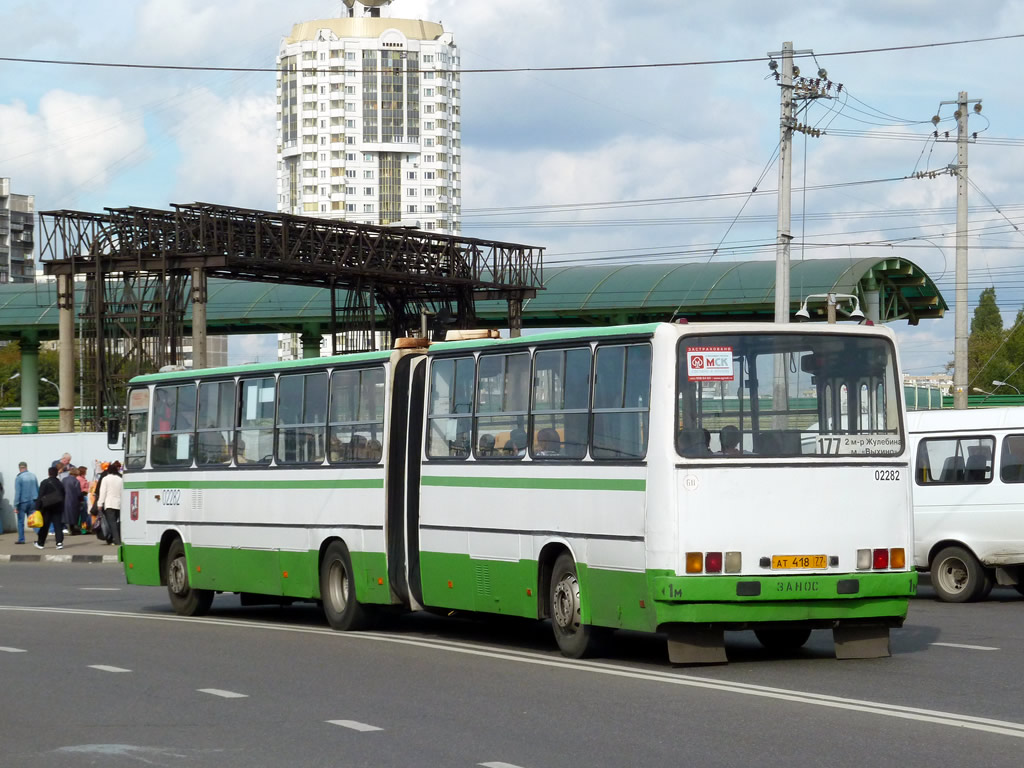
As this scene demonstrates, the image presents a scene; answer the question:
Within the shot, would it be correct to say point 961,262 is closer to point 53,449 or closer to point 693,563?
point 53,449

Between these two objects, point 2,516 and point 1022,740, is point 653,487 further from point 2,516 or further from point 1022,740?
point 2,516

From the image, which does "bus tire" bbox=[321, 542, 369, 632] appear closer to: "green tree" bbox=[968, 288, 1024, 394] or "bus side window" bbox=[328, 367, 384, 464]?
"bus side window" bbox=[328, 367, 384, 464]

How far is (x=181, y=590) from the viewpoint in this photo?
19.4 metres

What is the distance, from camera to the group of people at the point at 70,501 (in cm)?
3338

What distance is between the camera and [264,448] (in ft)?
59.1

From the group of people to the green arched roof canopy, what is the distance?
805 inches

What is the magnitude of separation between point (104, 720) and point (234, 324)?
58.0m

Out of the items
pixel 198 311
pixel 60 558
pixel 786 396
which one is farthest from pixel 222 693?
pixel 198 311

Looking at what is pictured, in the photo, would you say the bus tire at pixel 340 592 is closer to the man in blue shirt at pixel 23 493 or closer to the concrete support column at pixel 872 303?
the man in blue shirt at pixel 23 493

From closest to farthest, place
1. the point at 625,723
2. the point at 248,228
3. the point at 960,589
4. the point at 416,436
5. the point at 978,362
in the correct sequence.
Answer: the point at 625,723 → the point at 416,436 → the point at 960,589 → the point at 248,228 → the point at 978,362

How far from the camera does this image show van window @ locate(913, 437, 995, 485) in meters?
20.5

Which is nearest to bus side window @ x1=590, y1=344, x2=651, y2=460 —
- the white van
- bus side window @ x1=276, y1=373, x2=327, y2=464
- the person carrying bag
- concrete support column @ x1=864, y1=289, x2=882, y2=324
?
bus side window @ x1=276, y1=373, x2=327, y2=464

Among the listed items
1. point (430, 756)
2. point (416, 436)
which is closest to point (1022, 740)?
point (430, 756)

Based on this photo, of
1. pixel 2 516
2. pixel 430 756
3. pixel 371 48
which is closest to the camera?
pixel 430 756
